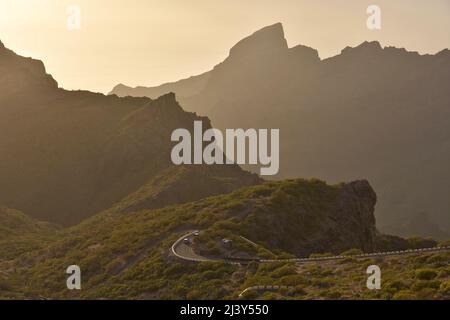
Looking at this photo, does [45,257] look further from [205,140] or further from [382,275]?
[205,140]

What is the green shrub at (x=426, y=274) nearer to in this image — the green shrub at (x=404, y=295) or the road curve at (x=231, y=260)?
the green shrub at (x=404, y=295)

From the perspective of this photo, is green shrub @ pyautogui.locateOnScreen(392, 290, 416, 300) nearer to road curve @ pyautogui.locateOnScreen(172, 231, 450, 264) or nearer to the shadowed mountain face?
road curve @ pyautogui.locateOnScreen(172, 231, 450, 264)

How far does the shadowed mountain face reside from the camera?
15462 cm

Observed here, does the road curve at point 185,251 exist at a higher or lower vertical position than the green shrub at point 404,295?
higher

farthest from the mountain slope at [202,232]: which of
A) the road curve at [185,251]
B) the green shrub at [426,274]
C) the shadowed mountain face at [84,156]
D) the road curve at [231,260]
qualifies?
the shadowed mountain face at [84,156]

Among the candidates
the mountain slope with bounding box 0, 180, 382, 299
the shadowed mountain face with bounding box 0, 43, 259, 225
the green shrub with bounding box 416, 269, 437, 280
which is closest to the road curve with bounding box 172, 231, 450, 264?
the mountain slope with bounding box 0, 180, 382, 299

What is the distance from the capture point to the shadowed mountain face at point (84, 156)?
15462 cm

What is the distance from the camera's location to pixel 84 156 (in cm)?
17488

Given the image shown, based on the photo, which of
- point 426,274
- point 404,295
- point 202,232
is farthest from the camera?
point 202,232

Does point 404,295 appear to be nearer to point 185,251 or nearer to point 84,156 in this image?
point 185,251

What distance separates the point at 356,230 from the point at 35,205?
109 meters

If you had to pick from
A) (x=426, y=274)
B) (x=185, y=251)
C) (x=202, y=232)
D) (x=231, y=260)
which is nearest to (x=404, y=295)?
(x=426, y=274)

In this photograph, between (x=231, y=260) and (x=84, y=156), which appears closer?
(x=231, y=260)
